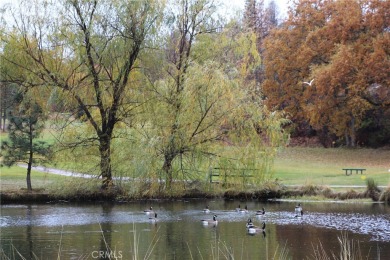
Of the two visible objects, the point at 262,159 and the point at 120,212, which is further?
the point at 262,159

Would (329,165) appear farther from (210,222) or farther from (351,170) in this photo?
(210,222)

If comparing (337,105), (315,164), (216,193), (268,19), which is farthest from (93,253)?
(268,19)

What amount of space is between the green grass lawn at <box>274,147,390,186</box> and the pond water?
586 centimetres

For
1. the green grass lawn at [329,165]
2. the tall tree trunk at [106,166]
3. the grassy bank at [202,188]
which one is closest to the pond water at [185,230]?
the grassy bank at [202,188]

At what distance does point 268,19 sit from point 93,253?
54834mm

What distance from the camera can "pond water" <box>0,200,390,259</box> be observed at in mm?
16719

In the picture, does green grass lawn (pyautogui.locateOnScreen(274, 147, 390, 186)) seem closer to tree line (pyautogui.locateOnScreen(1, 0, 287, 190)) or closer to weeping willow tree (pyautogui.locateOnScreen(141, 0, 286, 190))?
weeping willow tree (pyautogui.locateOnScreen(141, 0, 286, 190))

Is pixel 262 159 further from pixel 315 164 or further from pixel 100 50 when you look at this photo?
pixel 315 164

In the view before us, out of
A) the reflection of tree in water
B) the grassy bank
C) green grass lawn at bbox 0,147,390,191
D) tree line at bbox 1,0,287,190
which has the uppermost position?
tree line at bbox 1,0,287,190

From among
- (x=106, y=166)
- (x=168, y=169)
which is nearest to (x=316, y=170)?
(x=168, y=169)

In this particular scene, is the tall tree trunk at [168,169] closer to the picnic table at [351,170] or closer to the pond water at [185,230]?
the pond water at [185,230]

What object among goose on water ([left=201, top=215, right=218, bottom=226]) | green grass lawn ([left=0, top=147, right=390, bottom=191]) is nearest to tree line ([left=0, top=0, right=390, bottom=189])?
green grass lawn ([left=0, top=147, right=390, bottom=191])

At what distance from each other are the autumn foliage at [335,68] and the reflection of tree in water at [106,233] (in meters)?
Answer: 23.1

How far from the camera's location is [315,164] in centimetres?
4275
